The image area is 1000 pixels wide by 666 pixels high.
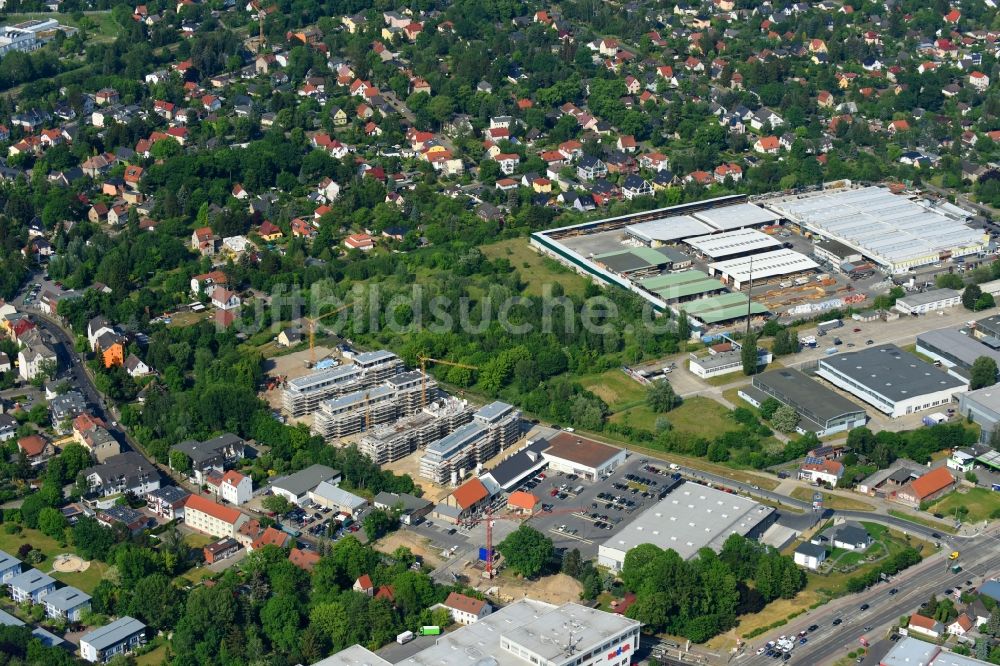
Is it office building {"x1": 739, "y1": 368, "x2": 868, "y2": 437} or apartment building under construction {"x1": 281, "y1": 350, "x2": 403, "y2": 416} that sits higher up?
apartment building under construction {"x1": 281, "y1": 350, "x2": 403, "y2": 416}

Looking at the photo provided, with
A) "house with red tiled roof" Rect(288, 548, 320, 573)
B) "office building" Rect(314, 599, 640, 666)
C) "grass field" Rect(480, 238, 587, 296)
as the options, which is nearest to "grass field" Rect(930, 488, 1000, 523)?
"office building" Rect(314, 599, 640, 666)

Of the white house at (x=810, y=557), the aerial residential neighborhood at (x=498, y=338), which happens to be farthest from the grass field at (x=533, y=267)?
the white house at (x=810, y=557)

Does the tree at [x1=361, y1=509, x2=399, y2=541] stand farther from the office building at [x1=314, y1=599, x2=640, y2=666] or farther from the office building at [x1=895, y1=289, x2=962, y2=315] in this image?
the office building at [x1=895, y1=289, x2=962, y2=315]

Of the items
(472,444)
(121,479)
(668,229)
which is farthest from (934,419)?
(121,479)

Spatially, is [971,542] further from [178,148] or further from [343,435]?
[178,148]

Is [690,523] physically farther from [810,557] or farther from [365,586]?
[365,586]

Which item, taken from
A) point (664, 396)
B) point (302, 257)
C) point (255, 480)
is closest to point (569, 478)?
point (664, 396)
